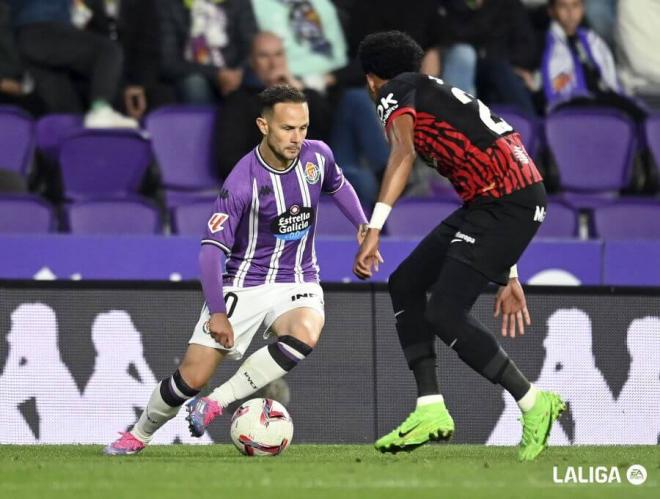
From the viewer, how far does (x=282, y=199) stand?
7824mm

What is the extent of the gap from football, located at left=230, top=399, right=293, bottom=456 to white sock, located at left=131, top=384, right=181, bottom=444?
33cm

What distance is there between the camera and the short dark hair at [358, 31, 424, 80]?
7359 mm

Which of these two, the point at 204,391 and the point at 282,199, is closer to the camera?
the point at 282,199

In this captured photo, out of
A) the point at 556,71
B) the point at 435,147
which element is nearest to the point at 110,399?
the point at 435,147

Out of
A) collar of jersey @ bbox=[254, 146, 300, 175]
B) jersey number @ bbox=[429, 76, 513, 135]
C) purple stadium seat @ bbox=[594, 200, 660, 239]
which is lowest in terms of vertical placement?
purple stadium seat @ bbox=[594, 200, 660, 239]

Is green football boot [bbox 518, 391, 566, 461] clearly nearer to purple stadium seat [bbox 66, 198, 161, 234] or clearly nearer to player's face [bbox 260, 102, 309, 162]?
player's face [bbox 260, 102, 309, 162]

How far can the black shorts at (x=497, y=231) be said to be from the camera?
7258 mm

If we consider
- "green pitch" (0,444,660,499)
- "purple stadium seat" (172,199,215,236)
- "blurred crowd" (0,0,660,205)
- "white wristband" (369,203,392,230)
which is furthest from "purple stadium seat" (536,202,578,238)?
"white wristband" (369,203,392,230)

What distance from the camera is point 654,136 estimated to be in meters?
12.8

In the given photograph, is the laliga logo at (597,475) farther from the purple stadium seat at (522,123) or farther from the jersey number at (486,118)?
the purple stadium seat at (522,123)

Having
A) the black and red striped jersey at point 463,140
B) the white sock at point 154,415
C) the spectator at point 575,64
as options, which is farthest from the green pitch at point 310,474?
the spectator at point 575,64

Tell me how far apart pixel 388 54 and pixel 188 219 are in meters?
4.28

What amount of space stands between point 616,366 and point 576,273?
1.80m

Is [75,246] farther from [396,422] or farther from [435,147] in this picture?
[435,147]
